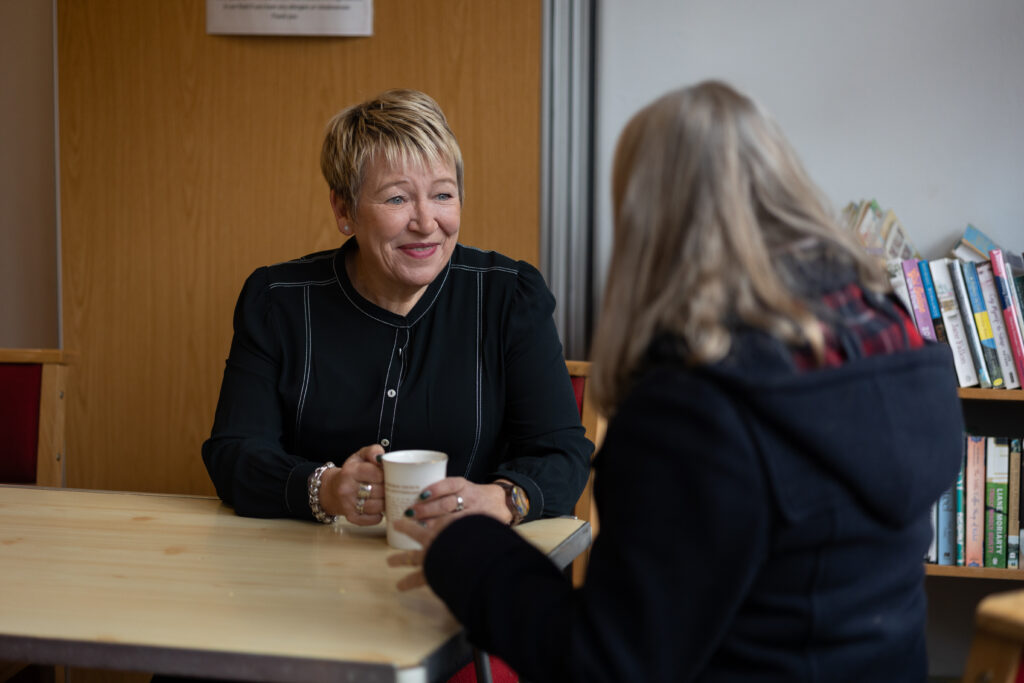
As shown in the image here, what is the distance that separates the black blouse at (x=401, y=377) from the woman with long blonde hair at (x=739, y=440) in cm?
64

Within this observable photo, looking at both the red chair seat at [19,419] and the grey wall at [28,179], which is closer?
the red chair seat at [19,419]

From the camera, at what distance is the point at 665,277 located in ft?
2.42

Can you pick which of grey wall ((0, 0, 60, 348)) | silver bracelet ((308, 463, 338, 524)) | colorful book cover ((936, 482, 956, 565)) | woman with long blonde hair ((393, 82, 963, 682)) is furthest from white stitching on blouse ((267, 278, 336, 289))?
colorful book cover ((936, 482, 956, 565))

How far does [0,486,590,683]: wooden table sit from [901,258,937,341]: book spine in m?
1.13

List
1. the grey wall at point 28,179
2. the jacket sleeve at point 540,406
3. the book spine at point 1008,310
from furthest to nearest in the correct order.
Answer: the grey wall at point 28,179, the book spine at point 1008,310, the jacket sleeve at point 540,406

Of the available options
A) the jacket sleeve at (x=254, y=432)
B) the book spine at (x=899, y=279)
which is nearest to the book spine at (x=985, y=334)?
the book spine at (x=899, y=279)

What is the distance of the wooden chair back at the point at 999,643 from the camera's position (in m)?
0.62

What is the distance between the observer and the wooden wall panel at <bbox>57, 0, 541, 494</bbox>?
217 centimetres

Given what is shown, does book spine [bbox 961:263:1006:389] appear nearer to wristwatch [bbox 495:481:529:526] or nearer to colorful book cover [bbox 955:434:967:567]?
colorful book cover [bbox 955:434:967:567]

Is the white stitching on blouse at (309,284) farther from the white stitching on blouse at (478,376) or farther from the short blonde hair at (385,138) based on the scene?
the white stitching on blouse at (478,376)

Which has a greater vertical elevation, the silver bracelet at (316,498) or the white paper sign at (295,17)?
the white paper sign at (295,17)

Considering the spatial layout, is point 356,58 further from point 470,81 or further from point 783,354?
point 783,354

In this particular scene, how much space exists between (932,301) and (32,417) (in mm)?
1846

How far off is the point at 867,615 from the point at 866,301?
26 cm
